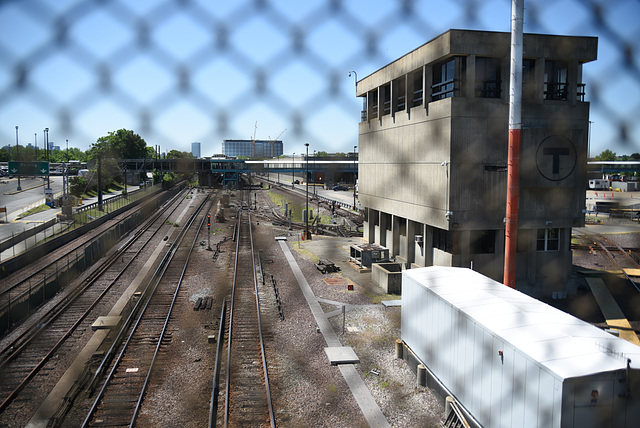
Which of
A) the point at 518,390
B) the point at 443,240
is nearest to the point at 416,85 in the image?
the point at 443,240

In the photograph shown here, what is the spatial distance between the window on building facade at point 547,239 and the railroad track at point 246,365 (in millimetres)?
5803

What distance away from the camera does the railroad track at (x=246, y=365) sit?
15.5 feet

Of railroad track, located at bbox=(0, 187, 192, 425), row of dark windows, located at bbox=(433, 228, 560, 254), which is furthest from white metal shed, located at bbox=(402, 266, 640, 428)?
railroad track, located at bbox=(0, 187, 192, 425)

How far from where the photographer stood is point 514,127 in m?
4.79

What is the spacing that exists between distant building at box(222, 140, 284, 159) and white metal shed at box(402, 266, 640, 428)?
7.92 ft

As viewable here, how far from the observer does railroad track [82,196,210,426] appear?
15.6 feet

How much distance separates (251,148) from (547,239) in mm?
8991

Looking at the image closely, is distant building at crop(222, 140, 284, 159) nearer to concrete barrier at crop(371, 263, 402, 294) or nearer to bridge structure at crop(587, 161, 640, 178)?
bridge structure at crop(587, 161, 640, 178)

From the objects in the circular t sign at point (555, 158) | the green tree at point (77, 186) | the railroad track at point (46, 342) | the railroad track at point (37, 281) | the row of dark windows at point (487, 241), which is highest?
the circular t sign at point (555, 158)

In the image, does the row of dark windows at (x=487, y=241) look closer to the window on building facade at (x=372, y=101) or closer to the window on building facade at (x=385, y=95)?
the window on building facade at (x=385, y=95)

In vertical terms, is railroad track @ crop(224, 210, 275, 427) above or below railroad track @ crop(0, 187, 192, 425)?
below

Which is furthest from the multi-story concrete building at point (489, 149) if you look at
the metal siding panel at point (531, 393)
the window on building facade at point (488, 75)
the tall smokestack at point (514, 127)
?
the metal siding panel at point (531, 393)

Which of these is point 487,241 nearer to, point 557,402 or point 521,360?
point 521,360

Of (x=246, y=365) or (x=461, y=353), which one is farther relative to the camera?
(x=246, y=365)
